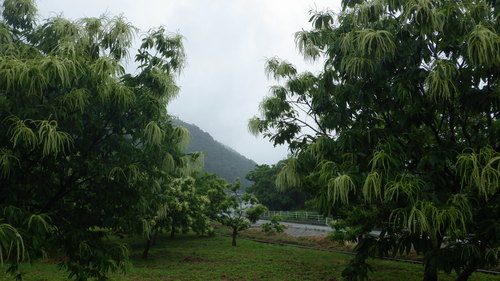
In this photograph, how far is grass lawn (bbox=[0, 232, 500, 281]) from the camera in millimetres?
11125

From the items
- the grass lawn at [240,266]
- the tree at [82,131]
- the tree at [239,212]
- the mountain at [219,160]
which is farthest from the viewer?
the mountain at [219,160]

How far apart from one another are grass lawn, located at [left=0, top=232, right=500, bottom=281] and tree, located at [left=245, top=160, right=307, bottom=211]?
2187 cm

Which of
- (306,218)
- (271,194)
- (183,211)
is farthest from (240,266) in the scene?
(271,194)

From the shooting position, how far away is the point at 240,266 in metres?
13.1

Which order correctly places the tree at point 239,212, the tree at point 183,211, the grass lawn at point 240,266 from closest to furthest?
the grass lawn at point 240,266 < the tree at point 183,211 < the tree at point 239,212

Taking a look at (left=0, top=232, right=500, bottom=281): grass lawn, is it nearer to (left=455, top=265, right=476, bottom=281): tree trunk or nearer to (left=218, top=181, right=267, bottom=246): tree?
(left=218, top=181, right=267, bottom=246): tree

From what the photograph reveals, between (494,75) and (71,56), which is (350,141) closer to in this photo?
(494,75)

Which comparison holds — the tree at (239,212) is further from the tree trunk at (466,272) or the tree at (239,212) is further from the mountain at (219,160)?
the mountain at (219,160)

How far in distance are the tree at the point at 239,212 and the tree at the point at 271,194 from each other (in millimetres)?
18548

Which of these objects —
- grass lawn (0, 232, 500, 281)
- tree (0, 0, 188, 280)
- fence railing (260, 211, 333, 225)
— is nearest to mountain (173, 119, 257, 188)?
fence railing (260, 211, 333, 225)

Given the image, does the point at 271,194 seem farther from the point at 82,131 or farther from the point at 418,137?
the point at 82,131

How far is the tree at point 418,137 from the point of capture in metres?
2.97

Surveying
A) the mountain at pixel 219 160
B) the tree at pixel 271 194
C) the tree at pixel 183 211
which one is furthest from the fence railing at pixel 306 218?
the mountain at pixel 219 160

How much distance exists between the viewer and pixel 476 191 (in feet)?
11.1
